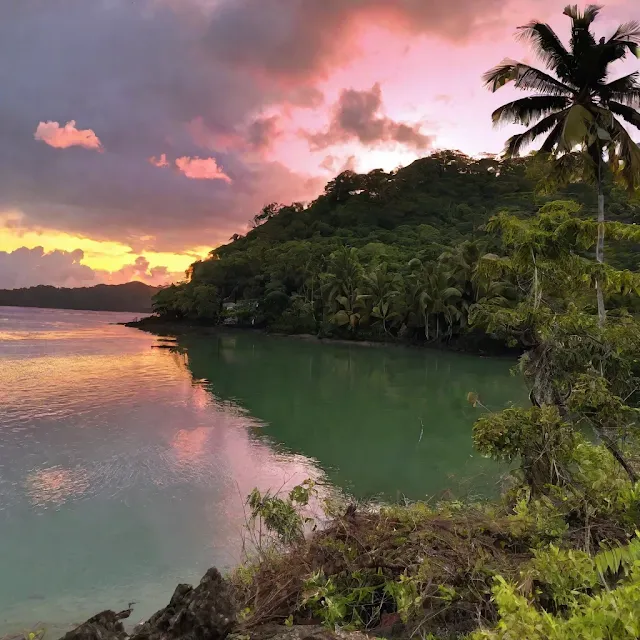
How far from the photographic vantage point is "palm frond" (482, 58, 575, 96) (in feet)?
26.3

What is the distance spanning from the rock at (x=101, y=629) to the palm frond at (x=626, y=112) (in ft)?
31.8

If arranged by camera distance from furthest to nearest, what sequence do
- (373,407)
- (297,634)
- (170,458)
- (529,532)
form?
(373,407) → (170,458) → (529,532) → (297,634)

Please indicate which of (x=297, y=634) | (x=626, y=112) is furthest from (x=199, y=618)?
(x=626, y=112)

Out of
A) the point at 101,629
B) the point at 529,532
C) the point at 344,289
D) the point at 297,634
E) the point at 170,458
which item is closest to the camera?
the point at 297,634

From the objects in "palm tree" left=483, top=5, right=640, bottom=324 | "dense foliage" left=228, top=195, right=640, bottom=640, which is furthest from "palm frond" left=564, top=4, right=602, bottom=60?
"dense foliage" left=228, top=195, right=640, bottom=640

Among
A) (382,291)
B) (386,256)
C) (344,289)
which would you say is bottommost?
(382,291)

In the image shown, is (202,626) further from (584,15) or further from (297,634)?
(584,15)

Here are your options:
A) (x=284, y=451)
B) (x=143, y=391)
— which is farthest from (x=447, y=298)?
(x=284, y=451)

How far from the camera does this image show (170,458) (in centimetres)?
905

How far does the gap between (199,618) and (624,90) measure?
9.50 metres

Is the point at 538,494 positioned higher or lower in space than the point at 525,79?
lower

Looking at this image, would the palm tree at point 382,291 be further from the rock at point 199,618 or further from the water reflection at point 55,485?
the rock at point 199,618

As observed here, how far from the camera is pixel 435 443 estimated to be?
10.6m

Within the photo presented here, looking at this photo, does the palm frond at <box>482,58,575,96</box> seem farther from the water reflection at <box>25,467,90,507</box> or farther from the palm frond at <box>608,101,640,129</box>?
the water reflection at <box>25,467,90,507</box>
